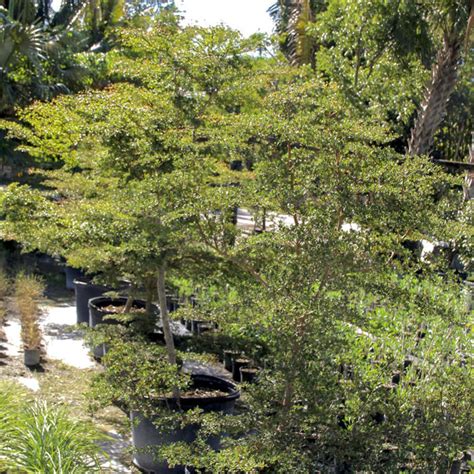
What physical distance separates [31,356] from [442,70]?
7.65 metres

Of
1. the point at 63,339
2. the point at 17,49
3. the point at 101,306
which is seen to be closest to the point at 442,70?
the point at 101,306

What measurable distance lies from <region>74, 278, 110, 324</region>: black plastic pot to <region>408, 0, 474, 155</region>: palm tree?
17.8 feet

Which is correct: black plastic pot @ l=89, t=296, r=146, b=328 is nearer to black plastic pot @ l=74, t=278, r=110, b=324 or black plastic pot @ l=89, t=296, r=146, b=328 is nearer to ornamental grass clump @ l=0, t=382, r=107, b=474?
black plastic pot @ l=74, t=278, r=110, b=324

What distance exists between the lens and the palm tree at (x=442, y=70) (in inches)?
460

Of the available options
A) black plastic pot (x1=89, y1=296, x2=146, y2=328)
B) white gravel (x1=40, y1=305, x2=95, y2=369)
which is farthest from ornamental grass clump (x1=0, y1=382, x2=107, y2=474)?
black plastic pot (x1=89, y1=296, x2=146, y2=328)

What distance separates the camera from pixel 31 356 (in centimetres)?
880

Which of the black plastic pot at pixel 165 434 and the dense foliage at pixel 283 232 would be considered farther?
the black plastic pot at pixel 165 434

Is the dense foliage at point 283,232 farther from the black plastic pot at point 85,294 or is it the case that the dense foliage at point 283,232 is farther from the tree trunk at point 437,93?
the tree trunk at point 437,93

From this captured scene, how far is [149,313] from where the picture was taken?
770 centimetres

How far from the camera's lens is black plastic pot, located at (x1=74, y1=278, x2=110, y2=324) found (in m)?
11.0

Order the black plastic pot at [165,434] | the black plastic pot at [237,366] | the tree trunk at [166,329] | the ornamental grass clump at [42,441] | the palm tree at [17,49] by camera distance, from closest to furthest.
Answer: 1. the ornamental grass clump at [42,441]
2. the black plastic pot at [165,434]
3. the tree trunk at [166,329]
4. the black plastic pot at [237,366]
5. the palm tree at [17,49]

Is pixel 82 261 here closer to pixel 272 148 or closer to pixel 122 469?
pixel 122 469

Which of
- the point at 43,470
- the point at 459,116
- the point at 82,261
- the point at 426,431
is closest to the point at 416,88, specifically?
the point at 82,261

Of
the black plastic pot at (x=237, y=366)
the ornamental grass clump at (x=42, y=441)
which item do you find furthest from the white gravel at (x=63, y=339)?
the ornamental grass clump at (x=42, y=441)
